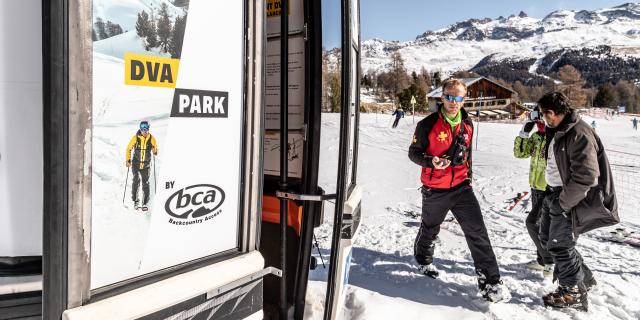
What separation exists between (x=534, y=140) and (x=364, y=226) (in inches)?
99.0

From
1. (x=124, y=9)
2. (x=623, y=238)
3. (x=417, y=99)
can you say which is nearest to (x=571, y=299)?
(x=623, y=238)

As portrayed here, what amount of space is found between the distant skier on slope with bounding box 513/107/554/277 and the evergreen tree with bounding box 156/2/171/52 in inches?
164

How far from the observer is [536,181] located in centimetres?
474

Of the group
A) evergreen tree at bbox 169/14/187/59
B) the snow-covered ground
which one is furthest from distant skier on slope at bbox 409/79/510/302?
evergreen tree at bbox 169/14/187/59

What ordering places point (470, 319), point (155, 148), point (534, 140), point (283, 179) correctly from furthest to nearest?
point (534, 140)
point (470, 319)
point (283, 179)
point (155, 148)

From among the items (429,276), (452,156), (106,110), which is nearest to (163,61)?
(106,110)

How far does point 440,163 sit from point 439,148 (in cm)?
22

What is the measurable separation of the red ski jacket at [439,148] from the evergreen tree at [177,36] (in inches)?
113

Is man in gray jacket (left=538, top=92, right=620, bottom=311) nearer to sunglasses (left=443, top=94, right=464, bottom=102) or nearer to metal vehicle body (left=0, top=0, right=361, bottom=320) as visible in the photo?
sunglasses (left=443, top=94, right=464, bottom=102)

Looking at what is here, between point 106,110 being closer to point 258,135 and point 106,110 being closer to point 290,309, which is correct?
point 258,135

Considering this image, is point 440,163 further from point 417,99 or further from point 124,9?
point 417,99

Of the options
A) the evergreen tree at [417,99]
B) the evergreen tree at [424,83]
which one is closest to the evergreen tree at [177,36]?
the evergreen tree at [417,99]

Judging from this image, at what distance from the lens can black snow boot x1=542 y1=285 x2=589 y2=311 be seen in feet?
12.0

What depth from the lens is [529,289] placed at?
4.13m
